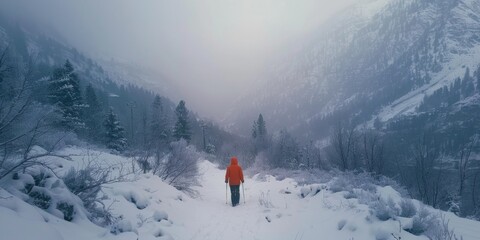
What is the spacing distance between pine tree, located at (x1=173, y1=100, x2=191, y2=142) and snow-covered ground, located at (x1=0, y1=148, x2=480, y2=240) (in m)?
39.3

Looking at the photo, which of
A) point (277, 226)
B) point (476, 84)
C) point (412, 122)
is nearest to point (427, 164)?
point (277, 226)

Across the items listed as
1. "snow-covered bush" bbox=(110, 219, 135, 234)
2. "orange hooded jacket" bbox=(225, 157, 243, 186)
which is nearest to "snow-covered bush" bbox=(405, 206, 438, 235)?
"snow-covered bush" bbox=(110, 219, 135, 234)

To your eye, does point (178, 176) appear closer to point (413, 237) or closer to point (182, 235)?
point (182, 235)

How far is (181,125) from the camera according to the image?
51.4 meters

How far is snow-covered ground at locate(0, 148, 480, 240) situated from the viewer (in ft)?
13.8

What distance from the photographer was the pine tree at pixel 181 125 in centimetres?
5078

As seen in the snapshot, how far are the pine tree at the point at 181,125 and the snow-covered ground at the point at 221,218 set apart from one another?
39.3m

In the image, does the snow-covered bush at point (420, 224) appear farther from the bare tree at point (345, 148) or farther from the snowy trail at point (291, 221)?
the bare tree at point (345, 148)

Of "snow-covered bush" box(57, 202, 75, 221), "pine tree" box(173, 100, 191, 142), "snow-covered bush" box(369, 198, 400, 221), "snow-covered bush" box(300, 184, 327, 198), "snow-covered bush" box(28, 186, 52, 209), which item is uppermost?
"pine tree" box(173, 100, 191, 142)

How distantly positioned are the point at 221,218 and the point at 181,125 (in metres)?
42.3

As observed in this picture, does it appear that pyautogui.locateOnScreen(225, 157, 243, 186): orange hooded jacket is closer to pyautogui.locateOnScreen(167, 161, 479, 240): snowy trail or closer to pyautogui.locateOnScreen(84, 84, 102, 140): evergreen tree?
pyautogui.locateOnScreen(167, 161, 479, 240): snowy trail

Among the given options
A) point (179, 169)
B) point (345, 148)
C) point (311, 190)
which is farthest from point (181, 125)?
point (311, 190)

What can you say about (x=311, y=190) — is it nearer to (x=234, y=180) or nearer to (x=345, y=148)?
(x=234, y=180)

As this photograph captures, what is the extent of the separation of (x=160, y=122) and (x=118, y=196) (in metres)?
44.4
